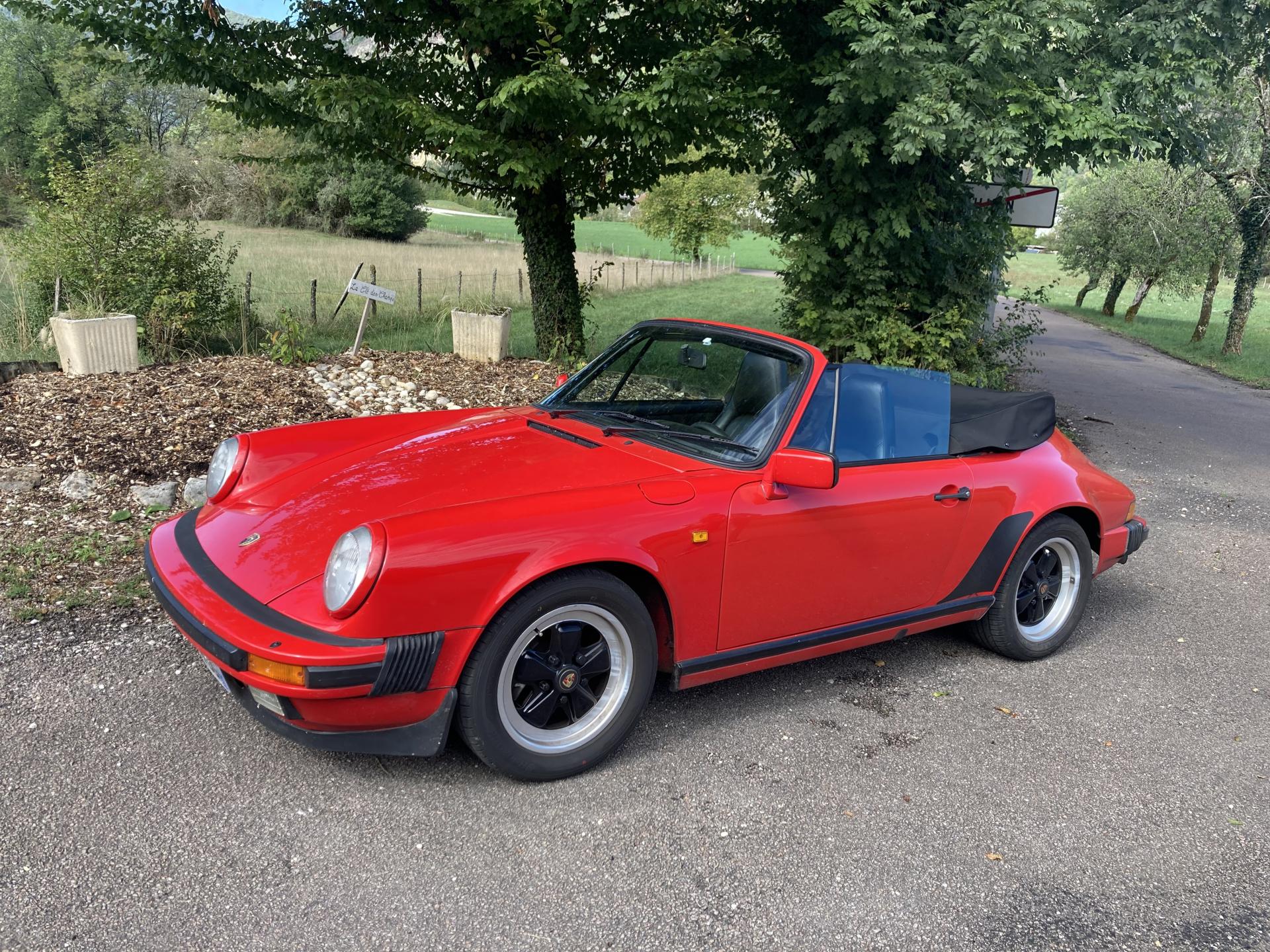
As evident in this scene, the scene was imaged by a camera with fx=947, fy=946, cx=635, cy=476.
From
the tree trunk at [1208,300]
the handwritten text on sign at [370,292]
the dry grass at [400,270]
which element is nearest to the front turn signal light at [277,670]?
the handwritten text on sign at [370,292]

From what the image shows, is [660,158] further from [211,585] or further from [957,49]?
[211,585]

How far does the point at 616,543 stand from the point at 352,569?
862 millimetres

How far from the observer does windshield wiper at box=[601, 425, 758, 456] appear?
3.78 m

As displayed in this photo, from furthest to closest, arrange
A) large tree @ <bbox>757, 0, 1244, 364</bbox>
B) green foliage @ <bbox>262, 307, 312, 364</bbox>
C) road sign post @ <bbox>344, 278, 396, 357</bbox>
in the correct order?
road sign post @ <bbox>344, 278, 396, 357</bbox>
green foliage @ <bbox>262, 307, 312, 364</bbox>
large tree @ <bbox>757, 0, 1244, 364</bbox>

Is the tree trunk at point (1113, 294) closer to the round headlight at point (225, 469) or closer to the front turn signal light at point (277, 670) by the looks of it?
the round headlight at point (225, 469)

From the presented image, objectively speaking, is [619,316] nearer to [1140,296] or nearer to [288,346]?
[288,346]

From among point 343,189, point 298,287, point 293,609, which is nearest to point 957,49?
point 293,609

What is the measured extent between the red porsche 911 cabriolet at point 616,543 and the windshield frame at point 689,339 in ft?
0.04

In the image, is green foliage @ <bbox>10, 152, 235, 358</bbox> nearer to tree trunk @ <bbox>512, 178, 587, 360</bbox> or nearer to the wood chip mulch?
the wood chip mulch

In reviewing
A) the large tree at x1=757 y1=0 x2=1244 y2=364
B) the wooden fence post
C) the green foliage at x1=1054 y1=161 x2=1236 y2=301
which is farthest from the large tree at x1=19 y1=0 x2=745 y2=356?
the green foliage at x1=1054 y1=161 x2=1236 y2=301

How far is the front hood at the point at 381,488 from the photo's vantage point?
318cm

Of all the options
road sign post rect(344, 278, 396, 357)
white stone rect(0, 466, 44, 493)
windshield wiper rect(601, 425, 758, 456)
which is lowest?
white stone rect(0, 466, 44, 493)

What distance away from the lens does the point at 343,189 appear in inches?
1698

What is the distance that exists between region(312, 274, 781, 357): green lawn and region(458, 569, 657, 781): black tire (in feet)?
20.6
